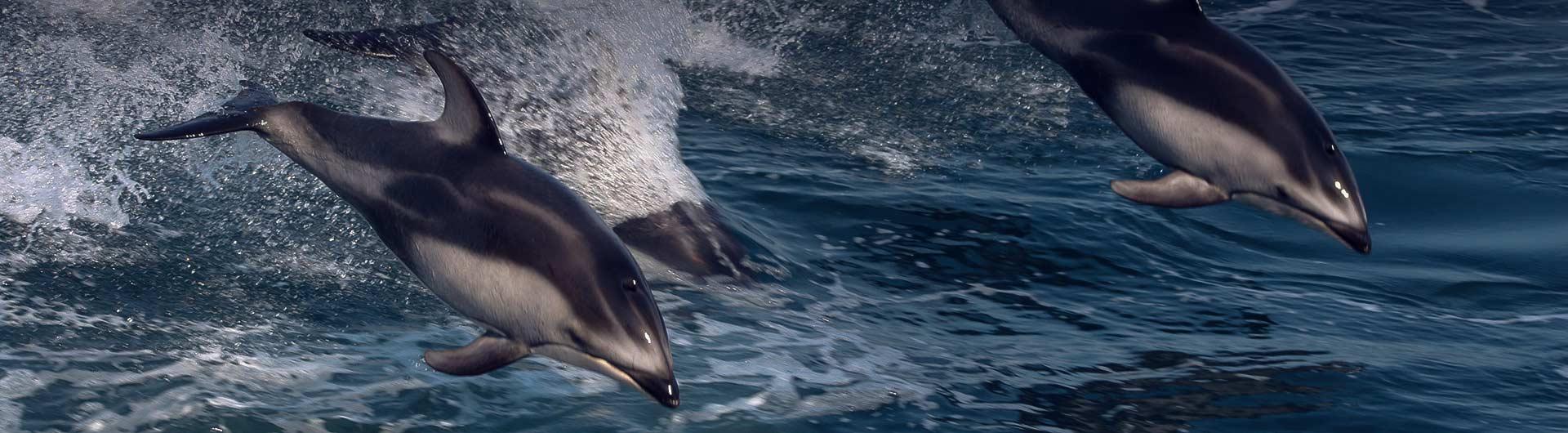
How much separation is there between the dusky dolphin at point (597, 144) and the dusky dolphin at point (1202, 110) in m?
2.09

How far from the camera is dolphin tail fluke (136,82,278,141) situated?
16.2ft

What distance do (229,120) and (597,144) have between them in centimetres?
414

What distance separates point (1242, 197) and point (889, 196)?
2.88 metres

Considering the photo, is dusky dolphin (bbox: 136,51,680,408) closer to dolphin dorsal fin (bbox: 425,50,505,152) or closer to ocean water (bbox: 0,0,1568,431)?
dolphin dorsal fin (bbox: 425,50,505,152)

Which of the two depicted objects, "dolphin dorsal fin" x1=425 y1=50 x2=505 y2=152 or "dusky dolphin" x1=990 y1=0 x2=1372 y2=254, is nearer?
"dolphin dorsal fin" x1=425 y1=50 x2=505 y2=152

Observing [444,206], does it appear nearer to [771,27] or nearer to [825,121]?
[825,121]

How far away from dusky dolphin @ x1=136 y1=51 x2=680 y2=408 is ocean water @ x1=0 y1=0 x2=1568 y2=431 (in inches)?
25.2

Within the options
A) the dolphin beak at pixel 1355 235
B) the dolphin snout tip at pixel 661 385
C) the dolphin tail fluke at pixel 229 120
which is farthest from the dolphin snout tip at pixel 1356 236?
the dolphin tail fluke at pixel 229 120

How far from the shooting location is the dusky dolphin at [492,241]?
4484 mm

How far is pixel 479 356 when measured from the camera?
4.59 m

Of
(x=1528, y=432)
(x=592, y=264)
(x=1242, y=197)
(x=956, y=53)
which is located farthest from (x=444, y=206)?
(x=956, y=53)

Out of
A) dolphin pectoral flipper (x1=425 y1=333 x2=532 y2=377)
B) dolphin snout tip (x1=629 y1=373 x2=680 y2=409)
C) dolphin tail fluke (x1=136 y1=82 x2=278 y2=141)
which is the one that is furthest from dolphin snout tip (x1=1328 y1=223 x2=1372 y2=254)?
dolphin tail fluke (x1=136 y1=82 x2=278 y2=141)

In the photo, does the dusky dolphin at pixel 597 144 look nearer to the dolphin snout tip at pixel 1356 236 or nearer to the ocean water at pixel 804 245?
the ocean water at pixel 804 245

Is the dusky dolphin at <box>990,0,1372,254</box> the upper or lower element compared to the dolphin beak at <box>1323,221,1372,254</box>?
upper
